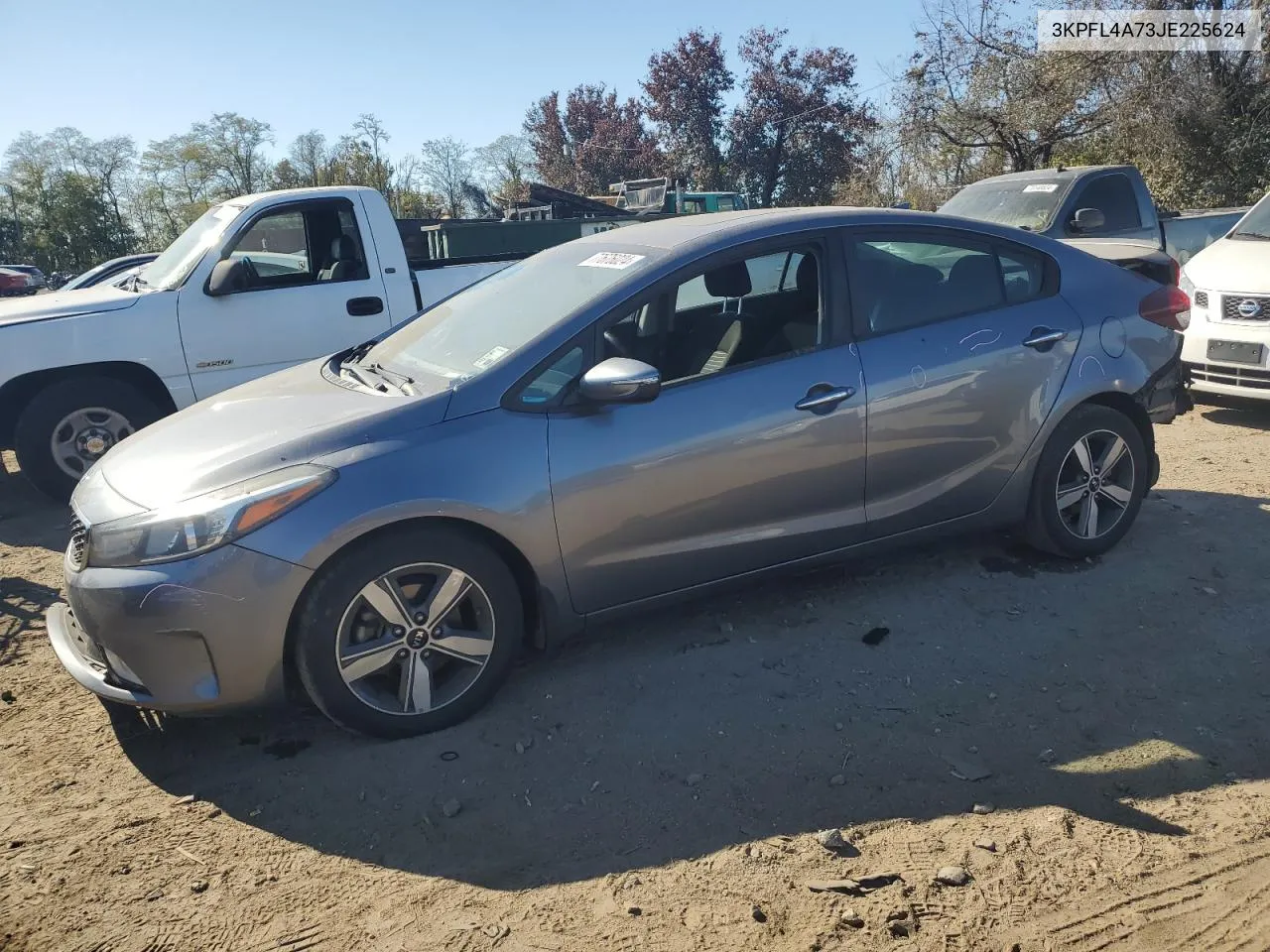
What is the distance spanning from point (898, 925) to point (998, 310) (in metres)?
2.86

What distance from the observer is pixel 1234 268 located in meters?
7.46

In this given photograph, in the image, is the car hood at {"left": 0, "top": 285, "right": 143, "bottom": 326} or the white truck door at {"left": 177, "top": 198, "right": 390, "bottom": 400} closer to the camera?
the car hood at {"left": 0, "top": 285, "right": 143, "bottom": 326}

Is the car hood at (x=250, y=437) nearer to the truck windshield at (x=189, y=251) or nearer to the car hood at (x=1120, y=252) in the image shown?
the truck windshield at (x=189, y=251)

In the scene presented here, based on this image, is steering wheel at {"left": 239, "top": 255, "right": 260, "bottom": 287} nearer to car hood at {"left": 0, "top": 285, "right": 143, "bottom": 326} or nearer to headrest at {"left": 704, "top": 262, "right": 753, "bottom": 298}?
car hood at {"left": 0, "top": 285, "right": 143, "bottom": 326}

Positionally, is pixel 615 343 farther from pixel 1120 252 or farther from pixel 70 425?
pixel 70 425

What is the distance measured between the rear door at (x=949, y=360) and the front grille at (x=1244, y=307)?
3673 millimetres

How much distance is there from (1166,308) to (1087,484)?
1004mm

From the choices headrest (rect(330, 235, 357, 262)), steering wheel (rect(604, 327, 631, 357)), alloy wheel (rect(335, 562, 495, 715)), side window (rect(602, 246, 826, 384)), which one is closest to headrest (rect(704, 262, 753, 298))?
side window (rect(602, 246, 826, 384))

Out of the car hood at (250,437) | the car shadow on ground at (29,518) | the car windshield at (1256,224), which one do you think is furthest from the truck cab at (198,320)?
the car windshield at (1256,224)

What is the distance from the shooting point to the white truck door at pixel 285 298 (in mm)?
6684

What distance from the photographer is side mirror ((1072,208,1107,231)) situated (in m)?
8.58

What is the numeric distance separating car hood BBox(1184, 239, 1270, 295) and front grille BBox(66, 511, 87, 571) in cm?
766

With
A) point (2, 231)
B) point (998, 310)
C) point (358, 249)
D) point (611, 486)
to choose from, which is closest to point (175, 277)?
point (358, 249)

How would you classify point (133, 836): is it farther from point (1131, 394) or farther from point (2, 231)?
point (2, 231)
